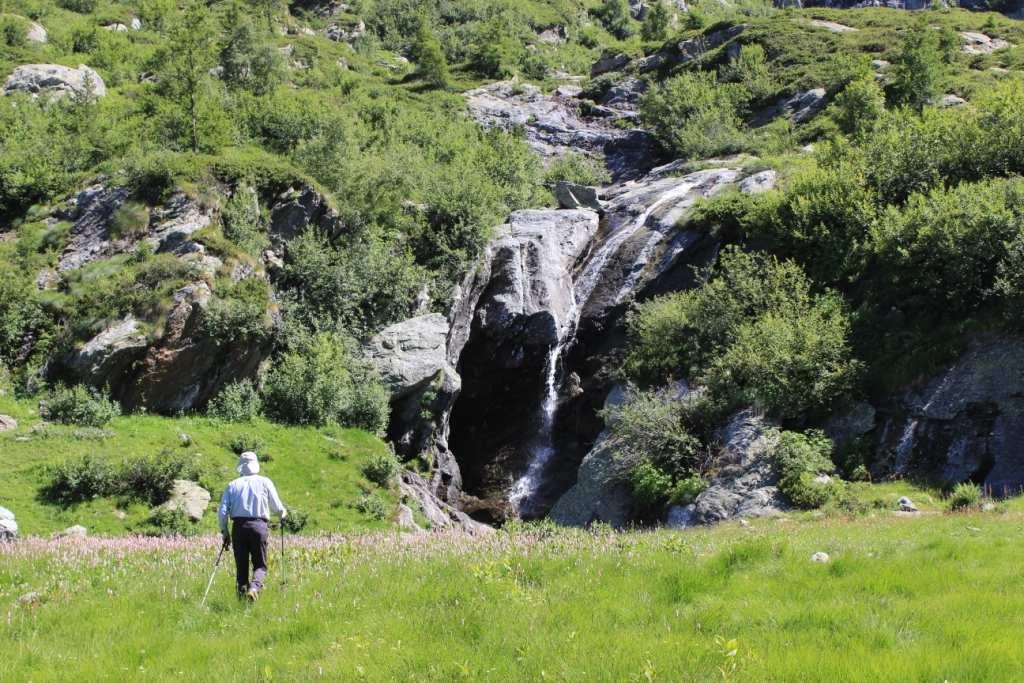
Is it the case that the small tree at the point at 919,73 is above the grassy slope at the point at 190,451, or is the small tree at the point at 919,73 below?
above

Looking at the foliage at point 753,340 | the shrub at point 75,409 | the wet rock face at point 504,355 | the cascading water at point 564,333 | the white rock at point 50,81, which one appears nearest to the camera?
the foliage at point 753,340

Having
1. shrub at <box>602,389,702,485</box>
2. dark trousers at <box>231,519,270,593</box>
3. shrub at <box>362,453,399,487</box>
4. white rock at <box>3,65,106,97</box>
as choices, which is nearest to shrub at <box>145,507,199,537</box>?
shrub at <box>362,453,399,487</box>

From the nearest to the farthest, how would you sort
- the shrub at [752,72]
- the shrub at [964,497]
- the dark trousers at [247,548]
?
the dark trousers at [247,548]
the shrub at [964,497]
the shrub at [752,72]

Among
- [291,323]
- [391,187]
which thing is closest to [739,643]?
[291,323]

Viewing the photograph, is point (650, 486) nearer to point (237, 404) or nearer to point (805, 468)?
point (805, 468)

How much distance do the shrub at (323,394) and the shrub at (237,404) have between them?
719mm

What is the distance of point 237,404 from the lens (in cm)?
2752

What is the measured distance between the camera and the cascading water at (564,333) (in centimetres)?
3275

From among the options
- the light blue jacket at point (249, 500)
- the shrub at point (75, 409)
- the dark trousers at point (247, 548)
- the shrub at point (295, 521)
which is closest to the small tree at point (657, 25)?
the shrub at point (75, 409)

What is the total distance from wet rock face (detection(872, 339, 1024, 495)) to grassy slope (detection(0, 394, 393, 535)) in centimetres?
1665

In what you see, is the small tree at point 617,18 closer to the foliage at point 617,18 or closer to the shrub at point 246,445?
the foliage at point 617,18

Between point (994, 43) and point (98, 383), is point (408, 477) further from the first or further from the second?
point (994, 43)

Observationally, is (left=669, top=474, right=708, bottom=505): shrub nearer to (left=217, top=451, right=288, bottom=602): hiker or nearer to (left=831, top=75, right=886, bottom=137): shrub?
(left=217, top=451, right=288, bottom=602): hiker

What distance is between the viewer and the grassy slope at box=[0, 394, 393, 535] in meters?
19.5
